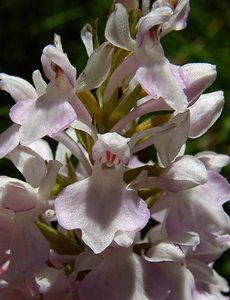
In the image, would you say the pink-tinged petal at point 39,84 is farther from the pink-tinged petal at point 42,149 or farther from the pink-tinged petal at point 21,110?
the pink-tinged petal at point 42,149

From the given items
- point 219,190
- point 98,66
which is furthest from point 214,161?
point 98,66

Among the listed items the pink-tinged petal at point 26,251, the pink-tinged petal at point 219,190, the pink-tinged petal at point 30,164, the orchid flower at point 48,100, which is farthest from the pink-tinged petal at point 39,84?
the pink-tinged petal at point 219,190

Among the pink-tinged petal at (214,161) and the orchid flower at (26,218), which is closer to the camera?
the orchid flower at (26,218)

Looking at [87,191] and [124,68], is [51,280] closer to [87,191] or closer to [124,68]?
[87,191]

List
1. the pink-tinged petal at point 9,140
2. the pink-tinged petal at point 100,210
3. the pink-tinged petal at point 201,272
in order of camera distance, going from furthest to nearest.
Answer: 1. the pink-tinged petal at point 201,272
2. the pink-tinged petal at point 9,140
3. the pink-tinged petal at point 100,210

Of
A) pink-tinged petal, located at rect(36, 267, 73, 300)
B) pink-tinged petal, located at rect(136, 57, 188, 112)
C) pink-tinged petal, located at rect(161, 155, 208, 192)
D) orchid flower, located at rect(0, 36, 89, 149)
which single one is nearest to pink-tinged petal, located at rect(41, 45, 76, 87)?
orchid flower, located at rect(0, 36, 89, 149)

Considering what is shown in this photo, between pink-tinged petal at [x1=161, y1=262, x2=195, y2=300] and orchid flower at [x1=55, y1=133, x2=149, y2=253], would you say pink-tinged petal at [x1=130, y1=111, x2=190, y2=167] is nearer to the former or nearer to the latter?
orchid flower at [x1=55, y1=133, x2=149, y2=253]
